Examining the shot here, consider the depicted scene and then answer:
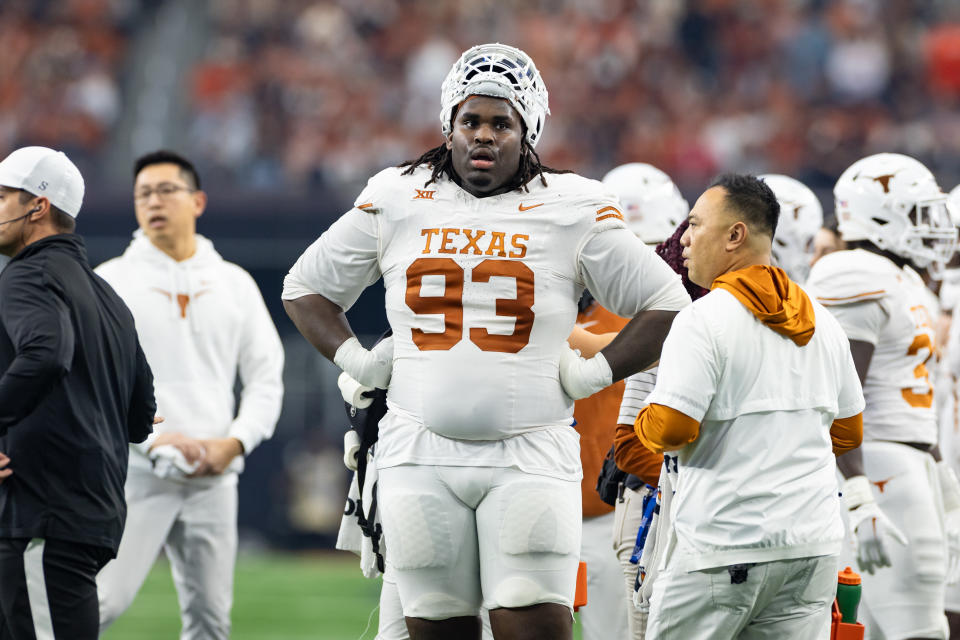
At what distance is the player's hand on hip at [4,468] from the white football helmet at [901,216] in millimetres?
2995

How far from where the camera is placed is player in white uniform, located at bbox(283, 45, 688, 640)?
3535 millimetres

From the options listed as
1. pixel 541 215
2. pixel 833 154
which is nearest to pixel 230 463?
pixel 541 215

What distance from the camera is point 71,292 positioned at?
13.6 feet

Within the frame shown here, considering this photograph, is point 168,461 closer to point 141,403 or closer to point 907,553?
point 141,403

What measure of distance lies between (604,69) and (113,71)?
17.5 feet

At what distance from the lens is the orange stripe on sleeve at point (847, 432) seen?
3.81 meters

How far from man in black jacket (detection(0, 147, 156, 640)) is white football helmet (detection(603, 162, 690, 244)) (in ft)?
6.60

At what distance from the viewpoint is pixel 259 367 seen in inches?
237

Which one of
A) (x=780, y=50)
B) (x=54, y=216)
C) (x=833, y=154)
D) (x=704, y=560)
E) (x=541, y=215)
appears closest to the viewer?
(x=704, y=560)

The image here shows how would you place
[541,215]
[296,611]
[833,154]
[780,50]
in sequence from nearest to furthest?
[541,215]
[296,611]
[833,154]
[780,50]

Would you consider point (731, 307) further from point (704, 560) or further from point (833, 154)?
point (833, 154)

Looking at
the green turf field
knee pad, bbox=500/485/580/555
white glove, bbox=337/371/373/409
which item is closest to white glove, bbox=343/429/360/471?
white glove, bbox=337/371/373/409

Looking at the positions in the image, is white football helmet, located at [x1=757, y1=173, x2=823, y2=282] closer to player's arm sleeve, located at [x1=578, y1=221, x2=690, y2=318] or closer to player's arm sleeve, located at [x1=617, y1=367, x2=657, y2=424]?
player's arm sleeve, located at [x1=617, y1=367, x2=657, y2=424]

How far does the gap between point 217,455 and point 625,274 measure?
2471mm
